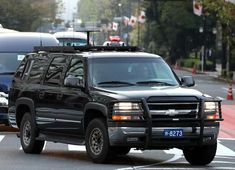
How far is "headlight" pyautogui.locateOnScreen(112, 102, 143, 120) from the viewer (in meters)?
13.3

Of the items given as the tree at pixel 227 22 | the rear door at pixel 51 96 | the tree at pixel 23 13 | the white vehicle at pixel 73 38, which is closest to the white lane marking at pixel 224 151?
the rear door at pixel 51 96

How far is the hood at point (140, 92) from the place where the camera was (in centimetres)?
1338

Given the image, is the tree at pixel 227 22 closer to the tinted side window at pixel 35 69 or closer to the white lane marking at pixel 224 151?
the white lane marking at pixel 224 151

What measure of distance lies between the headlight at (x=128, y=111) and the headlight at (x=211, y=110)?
3.73ft

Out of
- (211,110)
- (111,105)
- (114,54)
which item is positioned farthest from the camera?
(114,54)

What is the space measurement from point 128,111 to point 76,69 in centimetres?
190

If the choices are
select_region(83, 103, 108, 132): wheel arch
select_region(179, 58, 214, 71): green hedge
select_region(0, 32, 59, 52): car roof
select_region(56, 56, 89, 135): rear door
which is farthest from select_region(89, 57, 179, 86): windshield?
select_region(179, 58, 214, 71): green hedge

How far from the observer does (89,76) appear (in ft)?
47.1

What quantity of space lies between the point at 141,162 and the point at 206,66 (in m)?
64.3

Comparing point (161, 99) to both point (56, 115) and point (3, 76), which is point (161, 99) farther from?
point (3, 76)

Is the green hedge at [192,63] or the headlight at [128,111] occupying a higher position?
the headlight at [128,111]

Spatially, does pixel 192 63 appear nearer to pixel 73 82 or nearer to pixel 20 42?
pixel 20 42

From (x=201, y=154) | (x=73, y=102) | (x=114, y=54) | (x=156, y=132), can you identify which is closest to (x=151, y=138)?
(x=156, y=132)

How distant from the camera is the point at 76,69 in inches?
583
